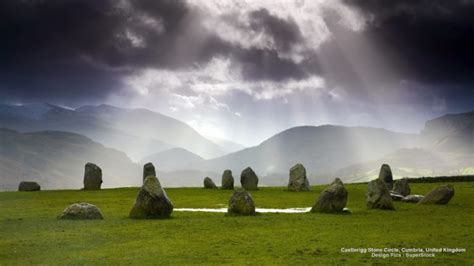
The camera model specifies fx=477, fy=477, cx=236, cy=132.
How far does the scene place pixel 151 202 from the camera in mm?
34781

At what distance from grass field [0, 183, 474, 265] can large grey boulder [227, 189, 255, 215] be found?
1.67 metres

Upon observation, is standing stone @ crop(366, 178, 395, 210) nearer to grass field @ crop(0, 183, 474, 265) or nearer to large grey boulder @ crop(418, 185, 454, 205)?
grass field @ crop(0, 183, 474, 265)

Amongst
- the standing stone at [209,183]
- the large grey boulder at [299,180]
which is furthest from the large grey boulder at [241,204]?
the standing stone at [209,183]

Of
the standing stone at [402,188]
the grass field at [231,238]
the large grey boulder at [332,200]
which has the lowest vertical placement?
the grass field at [231,238]

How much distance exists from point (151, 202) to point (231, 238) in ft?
38.2

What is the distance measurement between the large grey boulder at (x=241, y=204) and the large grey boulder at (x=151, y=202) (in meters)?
4.89

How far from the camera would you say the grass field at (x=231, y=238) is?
64.1 feet

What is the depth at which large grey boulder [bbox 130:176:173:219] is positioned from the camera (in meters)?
34.7

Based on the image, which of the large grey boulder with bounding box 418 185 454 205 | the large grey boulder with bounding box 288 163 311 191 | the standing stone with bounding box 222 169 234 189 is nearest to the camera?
the large grey boulder with bounding box 418 185 454 205

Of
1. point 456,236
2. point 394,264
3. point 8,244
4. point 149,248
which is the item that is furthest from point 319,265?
point 8,244

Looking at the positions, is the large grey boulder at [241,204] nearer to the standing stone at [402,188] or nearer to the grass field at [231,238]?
the grass field at [231,238]

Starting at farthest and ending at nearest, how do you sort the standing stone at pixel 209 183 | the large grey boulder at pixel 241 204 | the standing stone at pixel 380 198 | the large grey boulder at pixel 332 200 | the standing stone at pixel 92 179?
the standing stone at pixel 209 183
the standing stone at pixel 92 179
the standing stone at pixel 380 198
the large grey boulder at pixel 332 200
the large grey boulder at pixel 241 204

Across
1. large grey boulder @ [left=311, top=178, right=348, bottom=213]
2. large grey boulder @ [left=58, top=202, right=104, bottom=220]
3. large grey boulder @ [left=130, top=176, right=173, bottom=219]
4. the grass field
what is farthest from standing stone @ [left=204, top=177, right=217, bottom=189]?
large grey boulder @ [left=58, top=202, right=104, bottom=220]

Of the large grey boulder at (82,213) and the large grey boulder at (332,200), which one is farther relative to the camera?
the large grey boulder at (332,200)
